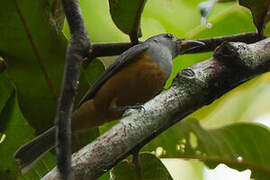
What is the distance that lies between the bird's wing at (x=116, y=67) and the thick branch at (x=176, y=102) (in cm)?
75

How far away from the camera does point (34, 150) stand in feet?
8.28

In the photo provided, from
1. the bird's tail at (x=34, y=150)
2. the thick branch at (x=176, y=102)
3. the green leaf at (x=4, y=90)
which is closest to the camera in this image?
the thick branch at (x=176, y=102)

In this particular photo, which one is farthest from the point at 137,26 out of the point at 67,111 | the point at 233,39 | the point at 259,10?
the point at 67,111

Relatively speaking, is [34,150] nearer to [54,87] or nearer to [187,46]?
[54,87]

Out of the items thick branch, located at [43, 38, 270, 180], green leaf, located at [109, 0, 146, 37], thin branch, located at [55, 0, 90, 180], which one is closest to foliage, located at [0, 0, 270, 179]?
green leaf, located at [109, 0, 146, 37]

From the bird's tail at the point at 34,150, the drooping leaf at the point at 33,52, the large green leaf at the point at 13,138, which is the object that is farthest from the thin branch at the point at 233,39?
the large green leaf at the point at 13,138

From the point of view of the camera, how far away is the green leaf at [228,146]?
9.14ft

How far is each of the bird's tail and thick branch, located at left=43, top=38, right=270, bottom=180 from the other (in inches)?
32.8

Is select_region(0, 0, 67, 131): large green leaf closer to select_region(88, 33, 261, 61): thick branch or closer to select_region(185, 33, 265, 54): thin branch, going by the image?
select_region(88, 33, 261, 61): thick branch

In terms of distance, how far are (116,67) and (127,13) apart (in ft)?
1.36

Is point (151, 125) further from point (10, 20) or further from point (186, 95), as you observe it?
point (10, 20)

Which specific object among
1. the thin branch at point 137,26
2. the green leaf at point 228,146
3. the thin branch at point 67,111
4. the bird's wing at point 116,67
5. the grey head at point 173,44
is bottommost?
the green leaf at point 228,146

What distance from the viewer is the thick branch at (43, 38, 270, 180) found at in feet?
4.85

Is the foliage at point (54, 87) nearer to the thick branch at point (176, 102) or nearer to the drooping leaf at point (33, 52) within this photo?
the drooping leaf at point (33, 52)
